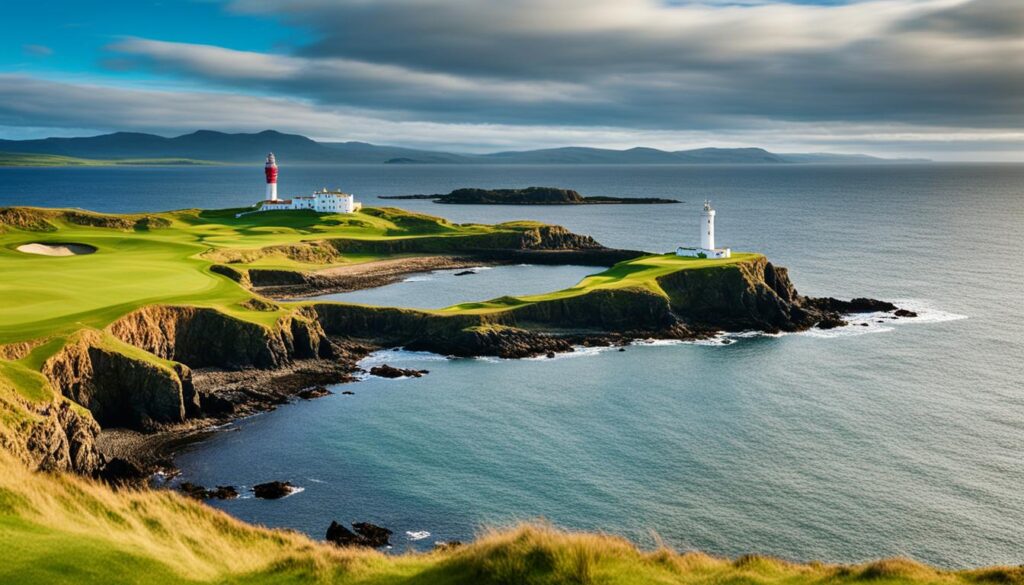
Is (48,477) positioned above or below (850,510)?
above

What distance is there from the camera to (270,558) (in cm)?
1756

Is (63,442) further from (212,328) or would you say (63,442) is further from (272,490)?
(212,328)

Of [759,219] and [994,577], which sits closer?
[994,577]

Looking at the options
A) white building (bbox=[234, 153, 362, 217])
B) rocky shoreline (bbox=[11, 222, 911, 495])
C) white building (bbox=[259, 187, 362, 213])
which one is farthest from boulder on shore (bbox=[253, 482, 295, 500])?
white building (bbox=[259, 187, 362, 213])

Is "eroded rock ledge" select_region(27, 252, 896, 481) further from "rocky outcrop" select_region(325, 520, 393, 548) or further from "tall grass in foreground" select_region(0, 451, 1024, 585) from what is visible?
"tall grass in foreground" select_region(0, 451, 1024, 585)

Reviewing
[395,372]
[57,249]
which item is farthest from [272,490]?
[57,249]

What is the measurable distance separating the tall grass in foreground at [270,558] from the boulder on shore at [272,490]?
15.0 m

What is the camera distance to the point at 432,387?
51.7 m

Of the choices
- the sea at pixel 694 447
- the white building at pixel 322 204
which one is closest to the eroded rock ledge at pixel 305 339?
the sea at pixel 694 447

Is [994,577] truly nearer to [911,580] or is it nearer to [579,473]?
[911,580]

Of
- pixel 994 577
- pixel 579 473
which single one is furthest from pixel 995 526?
pixel 994 577

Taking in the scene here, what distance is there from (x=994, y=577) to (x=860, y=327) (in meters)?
57.4

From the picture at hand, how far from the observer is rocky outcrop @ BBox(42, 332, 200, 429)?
4122 centimetres

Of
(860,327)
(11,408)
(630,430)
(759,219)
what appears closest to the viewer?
(11,408)
